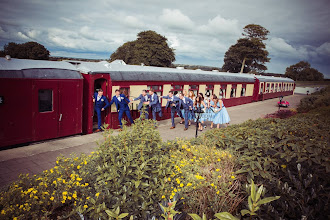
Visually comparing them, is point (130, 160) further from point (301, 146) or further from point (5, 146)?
point (5, 146)

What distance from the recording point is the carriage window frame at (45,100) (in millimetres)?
8227

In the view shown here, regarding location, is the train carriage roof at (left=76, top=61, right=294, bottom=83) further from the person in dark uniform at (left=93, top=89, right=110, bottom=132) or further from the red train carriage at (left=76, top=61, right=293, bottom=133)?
the person in dark uniform at (left=93, top=89, right=110, bottom=132)

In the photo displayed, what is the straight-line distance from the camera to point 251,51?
5009 centimetres

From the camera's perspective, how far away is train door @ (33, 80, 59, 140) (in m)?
8.09

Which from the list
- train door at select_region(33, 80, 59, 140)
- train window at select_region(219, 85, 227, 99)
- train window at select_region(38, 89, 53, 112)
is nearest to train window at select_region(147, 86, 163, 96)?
train door at select_region(33, 80, 59, 140)

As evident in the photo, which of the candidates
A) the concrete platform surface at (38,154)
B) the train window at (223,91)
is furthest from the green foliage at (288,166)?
the train window at (223,91)

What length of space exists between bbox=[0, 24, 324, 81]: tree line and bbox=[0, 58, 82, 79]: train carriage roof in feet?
120

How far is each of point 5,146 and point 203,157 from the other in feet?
23.7

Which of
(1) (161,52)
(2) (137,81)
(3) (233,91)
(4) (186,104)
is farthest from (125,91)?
(1) (161,52)

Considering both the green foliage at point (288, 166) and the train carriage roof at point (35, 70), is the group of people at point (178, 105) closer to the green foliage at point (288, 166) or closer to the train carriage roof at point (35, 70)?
the train carriage roof at point (35, 70)

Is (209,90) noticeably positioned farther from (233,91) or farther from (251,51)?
(251,51)

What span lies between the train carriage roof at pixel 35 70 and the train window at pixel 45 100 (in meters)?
0.59

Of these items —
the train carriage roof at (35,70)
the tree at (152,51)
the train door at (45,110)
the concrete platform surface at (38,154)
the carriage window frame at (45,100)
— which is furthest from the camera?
the tree at (152,51)

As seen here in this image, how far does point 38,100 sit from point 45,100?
0.28 m
